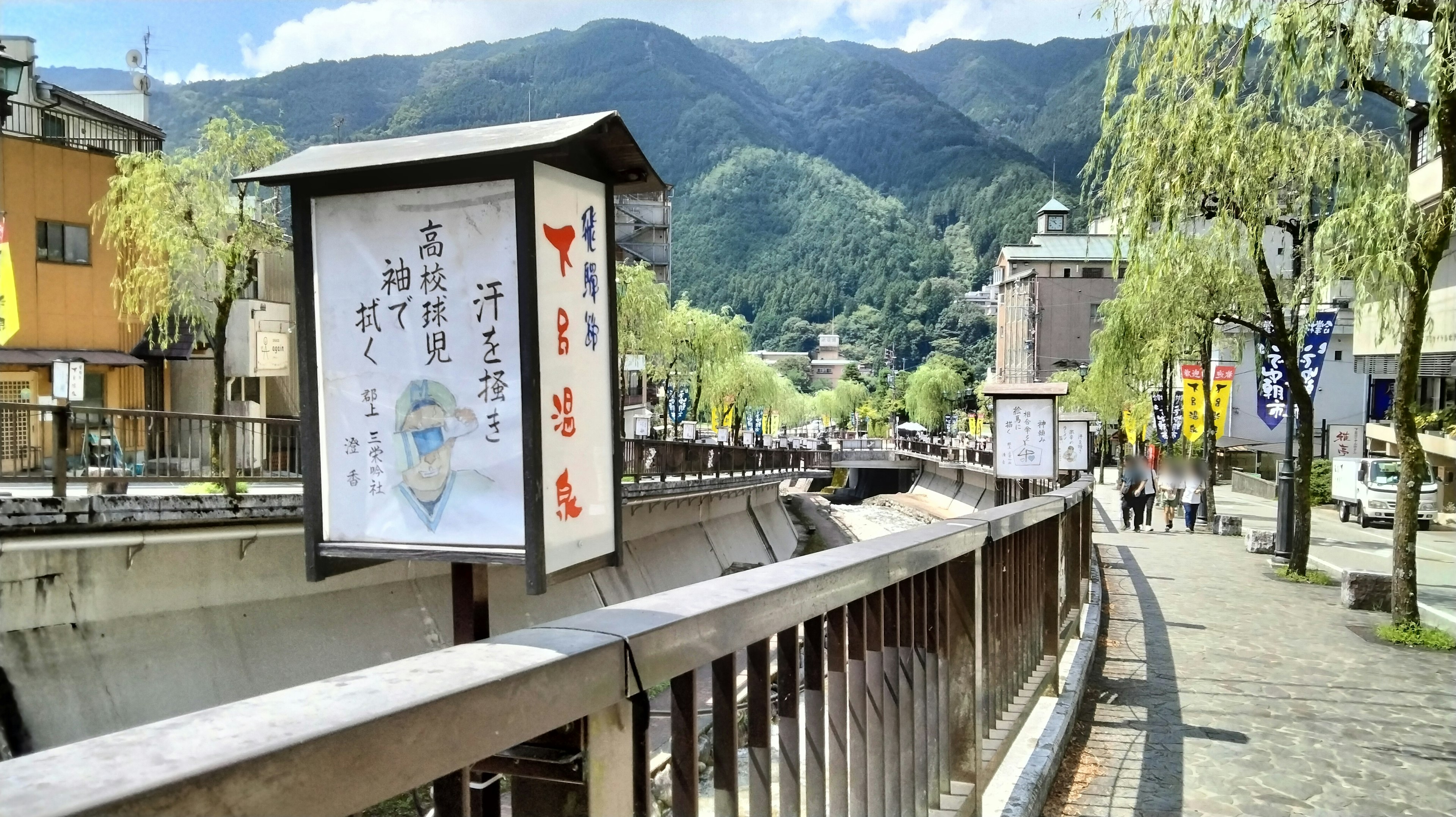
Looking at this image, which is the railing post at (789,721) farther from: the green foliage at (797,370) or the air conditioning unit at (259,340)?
the green foliage at (797,370)

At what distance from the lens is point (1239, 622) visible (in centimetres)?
1060

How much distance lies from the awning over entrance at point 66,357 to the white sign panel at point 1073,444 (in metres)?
20.0

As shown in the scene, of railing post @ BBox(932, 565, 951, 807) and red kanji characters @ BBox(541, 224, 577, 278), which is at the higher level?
red kanji characters @ BBox(541, 224, 577, 278)

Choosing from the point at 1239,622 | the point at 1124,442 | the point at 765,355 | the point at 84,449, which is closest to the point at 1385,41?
the point at 1239,622

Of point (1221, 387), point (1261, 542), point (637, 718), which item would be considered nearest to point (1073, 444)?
point (1261, 542)

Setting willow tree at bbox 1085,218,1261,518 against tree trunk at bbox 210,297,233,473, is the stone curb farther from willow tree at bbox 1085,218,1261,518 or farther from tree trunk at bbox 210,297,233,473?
tree trunk at bbox 210,297,233,473

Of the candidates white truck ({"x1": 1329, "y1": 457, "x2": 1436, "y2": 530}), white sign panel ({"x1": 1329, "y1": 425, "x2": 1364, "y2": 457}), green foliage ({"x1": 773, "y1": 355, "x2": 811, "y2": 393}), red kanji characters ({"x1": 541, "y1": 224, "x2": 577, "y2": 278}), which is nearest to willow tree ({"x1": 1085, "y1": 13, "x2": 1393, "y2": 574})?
red kanji characters ({"x1": 541, "y1": 224, "x2": 577, "y2": 278})

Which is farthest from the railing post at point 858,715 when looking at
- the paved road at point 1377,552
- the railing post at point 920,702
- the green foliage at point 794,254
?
the green foliage at point 794,254

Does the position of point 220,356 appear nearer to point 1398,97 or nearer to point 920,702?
point 1398,97

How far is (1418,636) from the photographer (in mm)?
9461

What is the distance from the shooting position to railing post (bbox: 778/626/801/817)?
2.37 m

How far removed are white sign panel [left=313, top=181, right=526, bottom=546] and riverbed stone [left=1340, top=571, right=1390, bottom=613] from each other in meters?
11.3

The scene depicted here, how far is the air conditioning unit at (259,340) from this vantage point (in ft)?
91.3

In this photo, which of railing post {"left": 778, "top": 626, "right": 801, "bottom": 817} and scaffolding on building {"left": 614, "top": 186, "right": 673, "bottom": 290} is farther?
scaffolding on building {"left": 614, "top": 186, "right": 673, "bottom": 290}
